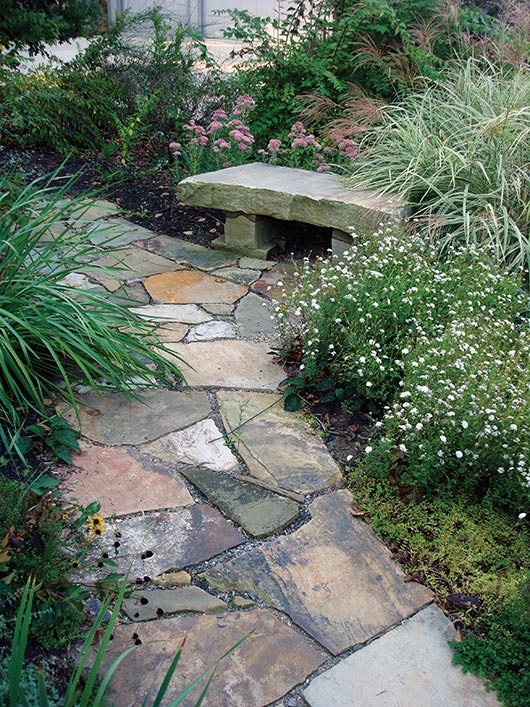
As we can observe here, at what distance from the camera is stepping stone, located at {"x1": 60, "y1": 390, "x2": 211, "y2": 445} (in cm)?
267

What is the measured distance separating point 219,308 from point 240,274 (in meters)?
0.52

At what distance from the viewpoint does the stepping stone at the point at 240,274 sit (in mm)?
4156

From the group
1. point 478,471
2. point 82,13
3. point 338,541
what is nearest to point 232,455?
point 338,541

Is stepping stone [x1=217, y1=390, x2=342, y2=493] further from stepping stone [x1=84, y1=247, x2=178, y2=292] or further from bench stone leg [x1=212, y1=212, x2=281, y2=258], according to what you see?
bench stone leg [x1=212, y1=212, x2=281, y2=258]

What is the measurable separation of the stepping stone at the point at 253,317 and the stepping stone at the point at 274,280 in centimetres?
8

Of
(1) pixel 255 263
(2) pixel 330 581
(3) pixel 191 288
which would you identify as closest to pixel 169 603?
(2) pixel 330 581

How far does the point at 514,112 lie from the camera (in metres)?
4.20

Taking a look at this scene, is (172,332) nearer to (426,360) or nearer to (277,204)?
(277,204)

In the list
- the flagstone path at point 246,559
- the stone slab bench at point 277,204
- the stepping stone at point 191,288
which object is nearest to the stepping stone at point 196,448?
the flagstone path at point 246,559

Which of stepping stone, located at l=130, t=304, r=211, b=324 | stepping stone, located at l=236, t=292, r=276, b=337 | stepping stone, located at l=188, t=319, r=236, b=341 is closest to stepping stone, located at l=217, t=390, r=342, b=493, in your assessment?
stepping stone, located at l=188, t=319, r=236, b=341

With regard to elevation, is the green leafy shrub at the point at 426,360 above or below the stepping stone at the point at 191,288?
above

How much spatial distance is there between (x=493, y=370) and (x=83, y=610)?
160 cm

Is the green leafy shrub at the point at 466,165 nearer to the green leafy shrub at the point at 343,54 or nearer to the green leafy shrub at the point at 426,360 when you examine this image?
the green leafy shrub at the point at 426,360

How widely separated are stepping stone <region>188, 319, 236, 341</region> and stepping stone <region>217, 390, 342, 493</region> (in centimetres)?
53
